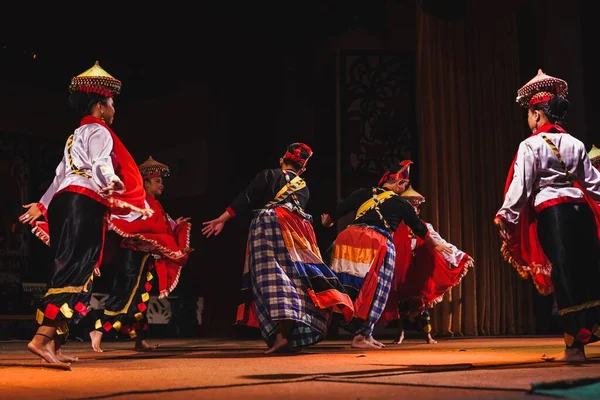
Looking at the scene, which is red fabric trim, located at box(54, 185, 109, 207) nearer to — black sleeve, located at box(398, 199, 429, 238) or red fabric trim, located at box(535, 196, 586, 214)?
red fabric trim, located at box(535, 196, 586, 214)

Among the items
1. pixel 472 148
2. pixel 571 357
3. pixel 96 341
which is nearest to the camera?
pixel 571 357

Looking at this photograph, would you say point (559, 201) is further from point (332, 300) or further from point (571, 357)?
point (332, 300)

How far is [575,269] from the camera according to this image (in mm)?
3793

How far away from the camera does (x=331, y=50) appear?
8180 mm

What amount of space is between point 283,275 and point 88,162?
1378 mm

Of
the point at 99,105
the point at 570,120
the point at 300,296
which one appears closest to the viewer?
the point at 99,105

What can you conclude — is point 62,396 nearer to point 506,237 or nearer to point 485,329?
point 506,237

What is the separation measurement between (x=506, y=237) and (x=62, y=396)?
2.34 meters

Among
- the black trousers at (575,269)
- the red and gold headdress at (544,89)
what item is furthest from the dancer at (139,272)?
the black trousers at (575,269)

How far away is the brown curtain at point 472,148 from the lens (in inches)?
315

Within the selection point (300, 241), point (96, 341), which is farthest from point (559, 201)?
point (96, 341)

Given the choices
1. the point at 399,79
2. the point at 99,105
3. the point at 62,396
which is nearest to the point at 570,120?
the point at 399,79

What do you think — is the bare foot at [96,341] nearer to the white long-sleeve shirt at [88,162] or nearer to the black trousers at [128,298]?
the black trousers at [128,298]

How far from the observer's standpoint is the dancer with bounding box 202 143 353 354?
15.7 feet
